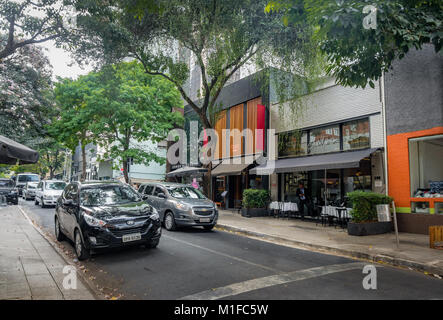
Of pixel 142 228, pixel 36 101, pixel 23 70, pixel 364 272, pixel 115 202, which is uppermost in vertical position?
pixel 23 70

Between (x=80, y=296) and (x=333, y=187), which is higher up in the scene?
(x=333, y=187)

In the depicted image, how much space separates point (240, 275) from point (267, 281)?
0.58 metres

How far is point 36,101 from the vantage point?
16.7 metres

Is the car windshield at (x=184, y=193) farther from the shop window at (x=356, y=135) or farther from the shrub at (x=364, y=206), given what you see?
the shop window at (x=356, y=135)

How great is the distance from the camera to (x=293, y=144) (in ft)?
55.5

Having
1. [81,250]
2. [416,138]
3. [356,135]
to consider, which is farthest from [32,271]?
[356,135]

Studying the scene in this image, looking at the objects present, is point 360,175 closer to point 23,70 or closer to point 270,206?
point 270,206

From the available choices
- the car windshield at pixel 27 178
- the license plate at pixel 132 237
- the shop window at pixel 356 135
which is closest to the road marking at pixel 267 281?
the license plate at pixel 132 237

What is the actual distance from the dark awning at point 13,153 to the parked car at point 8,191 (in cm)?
1780

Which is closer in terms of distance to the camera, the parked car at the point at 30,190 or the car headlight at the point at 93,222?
the car headlight at the point at 93,222

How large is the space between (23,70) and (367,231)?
1805 cm

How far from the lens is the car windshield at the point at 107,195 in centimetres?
764
